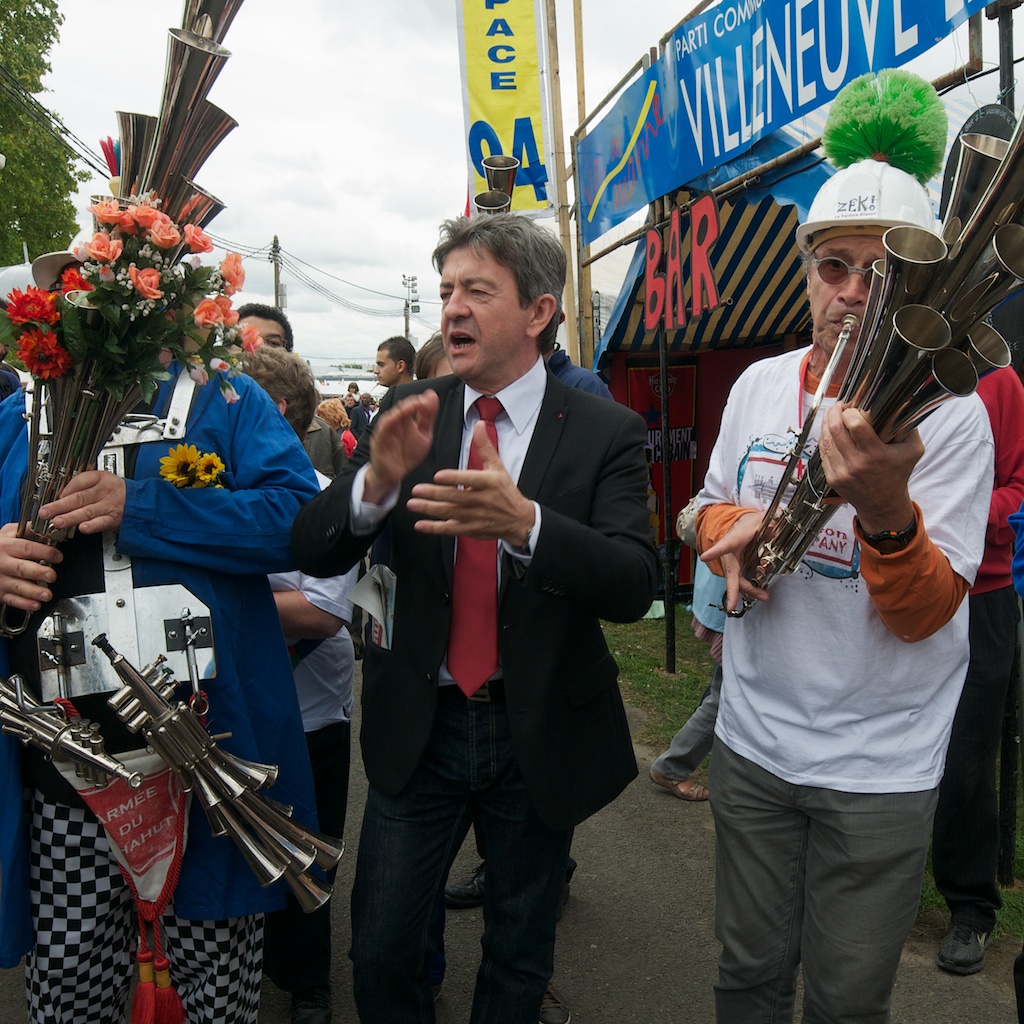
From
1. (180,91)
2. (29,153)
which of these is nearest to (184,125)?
(180,91)

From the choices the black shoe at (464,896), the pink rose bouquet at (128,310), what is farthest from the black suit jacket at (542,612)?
the black shoe at (464,896)

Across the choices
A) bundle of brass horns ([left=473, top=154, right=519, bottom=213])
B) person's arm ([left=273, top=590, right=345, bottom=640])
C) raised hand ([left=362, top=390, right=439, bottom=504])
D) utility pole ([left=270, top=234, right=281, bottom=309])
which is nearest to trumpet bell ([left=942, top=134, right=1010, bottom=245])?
raised hand ([left=362, top=390, right=439, bottom=504])

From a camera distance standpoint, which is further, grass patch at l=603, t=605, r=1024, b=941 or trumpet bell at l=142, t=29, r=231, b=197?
grass patch at l=603, t=605, r=1024, b=941

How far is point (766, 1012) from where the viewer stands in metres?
1.92

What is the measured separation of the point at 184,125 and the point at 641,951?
288cm

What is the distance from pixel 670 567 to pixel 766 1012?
3.96 m

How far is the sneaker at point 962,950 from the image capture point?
9.28 feet

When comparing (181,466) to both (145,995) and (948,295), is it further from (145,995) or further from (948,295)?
(948,295)

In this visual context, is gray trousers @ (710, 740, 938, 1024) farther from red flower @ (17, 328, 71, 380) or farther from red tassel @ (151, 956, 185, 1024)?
red flower @ (17, 328, 71, 380)

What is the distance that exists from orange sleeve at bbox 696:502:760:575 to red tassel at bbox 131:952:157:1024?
1.49 m

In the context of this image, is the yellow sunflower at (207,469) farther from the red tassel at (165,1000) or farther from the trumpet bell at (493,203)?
the red tassel at (165,1000)

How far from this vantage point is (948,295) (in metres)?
1.19

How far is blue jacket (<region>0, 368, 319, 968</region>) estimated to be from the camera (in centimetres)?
183

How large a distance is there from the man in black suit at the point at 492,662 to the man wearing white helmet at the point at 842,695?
314 millimetres
